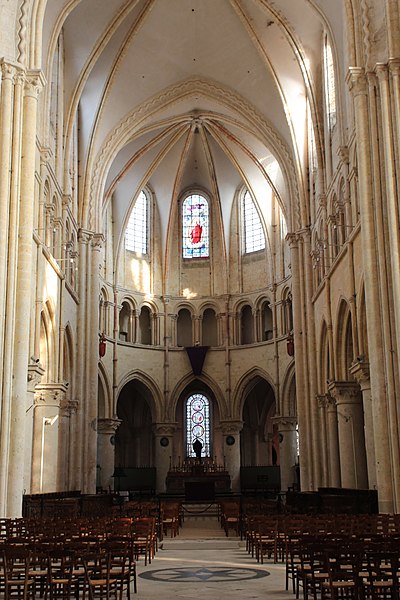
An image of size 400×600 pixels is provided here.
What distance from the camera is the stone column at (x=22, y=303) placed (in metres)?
18.5

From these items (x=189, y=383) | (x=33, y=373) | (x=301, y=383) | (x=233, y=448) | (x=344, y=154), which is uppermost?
(x=344, y=154)

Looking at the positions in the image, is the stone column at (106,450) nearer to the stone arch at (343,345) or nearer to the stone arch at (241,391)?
the stone arch at (241,391)

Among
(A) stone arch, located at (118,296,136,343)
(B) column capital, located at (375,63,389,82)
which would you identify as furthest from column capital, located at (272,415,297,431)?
(B) column capital, located at (375,63,389,82)

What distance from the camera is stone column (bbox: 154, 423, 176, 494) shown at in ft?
140

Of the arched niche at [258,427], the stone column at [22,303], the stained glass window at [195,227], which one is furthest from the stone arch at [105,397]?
the stone column at [22,303]

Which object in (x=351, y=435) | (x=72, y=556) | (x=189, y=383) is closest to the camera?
(x=72, y=556)

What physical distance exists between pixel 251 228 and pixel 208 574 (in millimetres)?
33128

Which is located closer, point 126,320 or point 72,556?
point 72,556

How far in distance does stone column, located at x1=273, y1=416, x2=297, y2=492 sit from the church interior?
0.35 feet

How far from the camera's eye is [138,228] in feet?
148

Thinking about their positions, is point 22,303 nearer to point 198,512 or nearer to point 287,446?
point 198,512

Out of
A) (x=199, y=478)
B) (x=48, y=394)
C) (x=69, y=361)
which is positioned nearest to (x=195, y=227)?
(x=199, y=478)

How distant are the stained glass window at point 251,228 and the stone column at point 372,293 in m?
24.1

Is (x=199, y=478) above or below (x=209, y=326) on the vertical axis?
below
